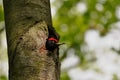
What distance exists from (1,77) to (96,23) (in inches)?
109

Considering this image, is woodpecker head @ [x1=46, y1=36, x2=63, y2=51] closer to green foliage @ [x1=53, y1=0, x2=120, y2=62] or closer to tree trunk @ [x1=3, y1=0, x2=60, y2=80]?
tree trunk @ [x1=3, y1=0, x2=60, y2=80]

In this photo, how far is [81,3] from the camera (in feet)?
25.0

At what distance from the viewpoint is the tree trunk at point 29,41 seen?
1.20 metres

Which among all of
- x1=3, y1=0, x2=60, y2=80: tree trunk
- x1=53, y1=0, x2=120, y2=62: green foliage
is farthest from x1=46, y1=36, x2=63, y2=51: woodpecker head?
x1=53, y1=0, x2=120, y2=62: green foliage

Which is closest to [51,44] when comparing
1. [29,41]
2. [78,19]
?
[29,41]

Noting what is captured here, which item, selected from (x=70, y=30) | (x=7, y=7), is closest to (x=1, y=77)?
(x=70, y=30)

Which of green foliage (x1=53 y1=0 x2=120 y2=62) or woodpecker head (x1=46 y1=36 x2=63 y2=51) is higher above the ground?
green foliage (x1=53 y1=0 x2=120 y2=62)

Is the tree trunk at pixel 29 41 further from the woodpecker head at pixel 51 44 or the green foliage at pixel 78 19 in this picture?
the green foliage at pixel 78 19

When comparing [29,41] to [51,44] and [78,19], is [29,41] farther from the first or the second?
[78,19]

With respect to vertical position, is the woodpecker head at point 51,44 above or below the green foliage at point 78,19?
below

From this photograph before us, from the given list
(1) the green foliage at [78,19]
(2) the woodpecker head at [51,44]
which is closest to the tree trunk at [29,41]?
(2) the woodpecker head at [51,44]

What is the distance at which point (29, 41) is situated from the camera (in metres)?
1.25

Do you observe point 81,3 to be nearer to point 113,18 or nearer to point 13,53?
point 113,18

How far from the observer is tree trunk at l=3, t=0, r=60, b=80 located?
1198mm
